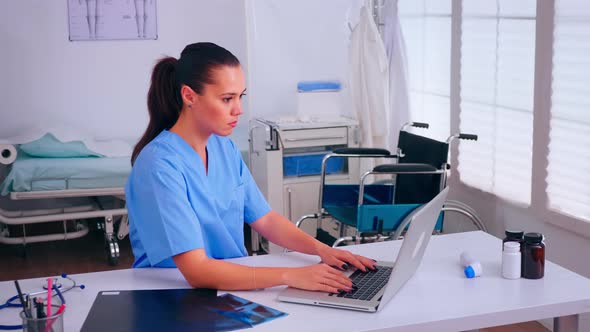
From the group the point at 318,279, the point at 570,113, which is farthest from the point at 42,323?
the point at 570,113

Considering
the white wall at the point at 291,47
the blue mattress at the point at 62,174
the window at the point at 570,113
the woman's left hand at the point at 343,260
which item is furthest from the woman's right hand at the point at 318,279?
the white wall at the point at 291,47

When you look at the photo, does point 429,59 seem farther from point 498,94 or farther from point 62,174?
point 62,174

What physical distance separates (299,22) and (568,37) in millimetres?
2283

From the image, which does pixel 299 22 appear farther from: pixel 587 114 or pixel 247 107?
pixel 587 114

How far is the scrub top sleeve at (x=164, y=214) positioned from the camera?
6.09 feet

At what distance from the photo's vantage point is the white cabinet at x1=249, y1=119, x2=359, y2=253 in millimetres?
4020

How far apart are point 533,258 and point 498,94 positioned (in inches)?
68.5

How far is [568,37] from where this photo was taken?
2902 mm

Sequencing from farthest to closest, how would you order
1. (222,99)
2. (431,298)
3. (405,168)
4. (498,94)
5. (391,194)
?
(391,194) < (498,94) < (405,168) < (222,99) < (431,298)

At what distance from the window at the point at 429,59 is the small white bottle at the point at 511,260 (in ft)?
7.29

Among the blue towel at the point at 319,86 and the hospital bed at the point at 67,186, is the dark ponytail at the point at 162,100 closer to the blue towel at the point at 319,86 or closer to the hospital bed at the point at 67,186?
the hospital bed at the point at 67,186

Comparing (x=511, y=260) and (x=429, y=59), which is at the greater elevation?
(x=429, y=59)

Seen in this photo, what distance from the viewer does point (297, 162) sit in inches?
162

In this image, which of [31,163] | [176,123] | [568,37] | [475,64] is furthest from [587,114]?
[31,163]
